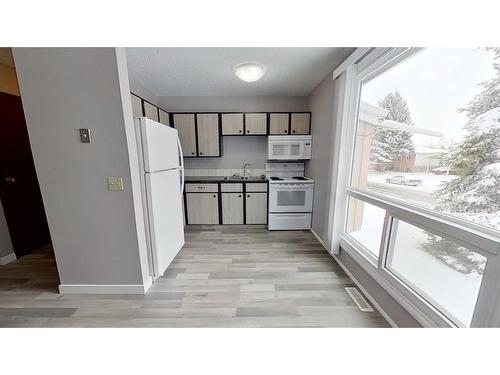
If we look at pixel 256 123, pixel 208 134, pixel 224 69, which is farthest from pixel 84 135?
pixel 256 123

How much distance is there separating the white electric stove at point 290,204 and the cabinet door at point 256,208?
17 cm

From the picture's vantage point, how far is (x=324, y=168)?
259 centimetres

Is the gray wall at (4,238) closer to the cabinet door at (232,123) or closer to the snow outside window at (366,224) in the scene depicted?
the cabinet door at (232,123)

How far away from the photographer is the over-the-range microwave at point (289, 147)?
3107 mm

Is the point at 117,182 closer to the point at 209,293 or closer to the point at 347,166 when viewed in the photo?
the point at 209,293

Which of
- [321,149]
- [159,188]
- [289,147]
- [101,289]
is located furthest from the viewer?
[289,147]

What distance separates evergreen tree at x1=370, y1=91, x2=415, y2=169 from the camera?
1.42m

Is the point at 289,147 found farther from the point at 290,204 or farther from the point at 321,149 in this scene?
the point at 290,204

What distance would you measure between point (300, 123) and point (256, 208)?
169cm

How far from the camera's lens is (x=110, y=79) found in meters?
1.35

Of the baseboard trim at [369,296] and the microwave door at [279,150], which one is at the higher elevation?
the microwave door at [279,150]

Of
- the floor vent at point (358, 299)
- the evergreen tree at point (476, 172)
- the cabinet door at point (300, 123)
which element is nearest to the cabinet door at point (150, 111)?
the cabinet door at point (300, 123)

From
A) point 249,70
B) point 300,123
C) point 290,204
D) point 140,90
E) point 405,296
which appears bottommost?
point 405,296

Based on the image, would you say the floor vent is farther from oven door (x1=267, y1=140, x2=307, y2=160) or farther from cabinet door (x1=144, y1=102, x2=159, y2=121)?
cabinet door (x1=144, y1=102, x2=159, y2=121)
